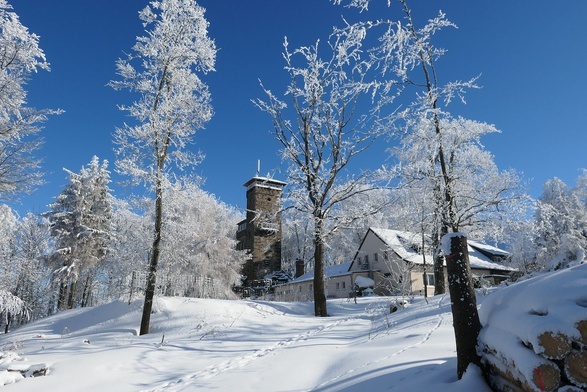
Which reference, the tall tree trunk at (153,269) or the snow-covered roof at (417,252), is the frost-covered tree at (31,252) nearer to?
the tall tree trunk at (153,269)

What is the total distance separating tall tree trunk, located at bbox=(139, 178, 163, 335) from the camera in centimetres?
1198

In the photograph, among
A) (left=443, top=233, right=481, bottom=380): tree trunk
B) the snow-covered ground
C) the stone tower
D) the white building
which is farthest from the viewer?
the stone tower

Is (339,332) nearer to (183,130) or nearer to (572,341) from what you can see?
(572,341)

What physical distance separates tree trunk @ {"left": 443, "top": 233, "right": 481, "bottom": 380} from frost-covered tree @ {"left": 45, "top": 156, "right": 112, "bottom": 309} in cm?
2571

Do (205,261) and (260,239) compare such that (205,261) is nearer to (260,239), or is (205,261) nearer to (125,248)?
(125,248)

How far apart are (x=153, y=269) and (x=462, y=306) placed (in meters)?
10.8

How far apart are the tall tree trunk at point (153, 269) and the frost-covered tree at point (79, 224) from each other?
14.9m

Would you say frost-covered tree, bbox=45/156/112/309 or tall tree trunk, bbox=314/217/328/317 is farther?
frost-covered tree, bbox=45/156/112/309

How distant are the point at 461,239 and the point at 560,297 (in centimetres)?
151

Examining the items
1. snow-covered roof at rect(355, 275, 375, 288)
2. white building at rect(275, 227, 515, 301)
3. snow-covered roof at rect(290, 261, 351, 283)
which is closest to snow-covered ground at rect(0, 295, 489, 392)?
snow-covered roof at rect(355, 275, 375, 288)

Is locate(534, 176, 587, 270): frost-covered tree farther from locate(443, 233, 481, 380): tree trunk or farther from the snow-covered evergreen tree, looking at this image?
the snow-covered evergreen tree

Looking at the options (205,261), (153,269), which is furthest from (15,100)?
(205,261)

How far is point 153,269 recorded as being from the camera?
1234cm

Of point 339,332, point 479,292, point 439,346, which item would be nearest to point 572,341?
point 439,346
